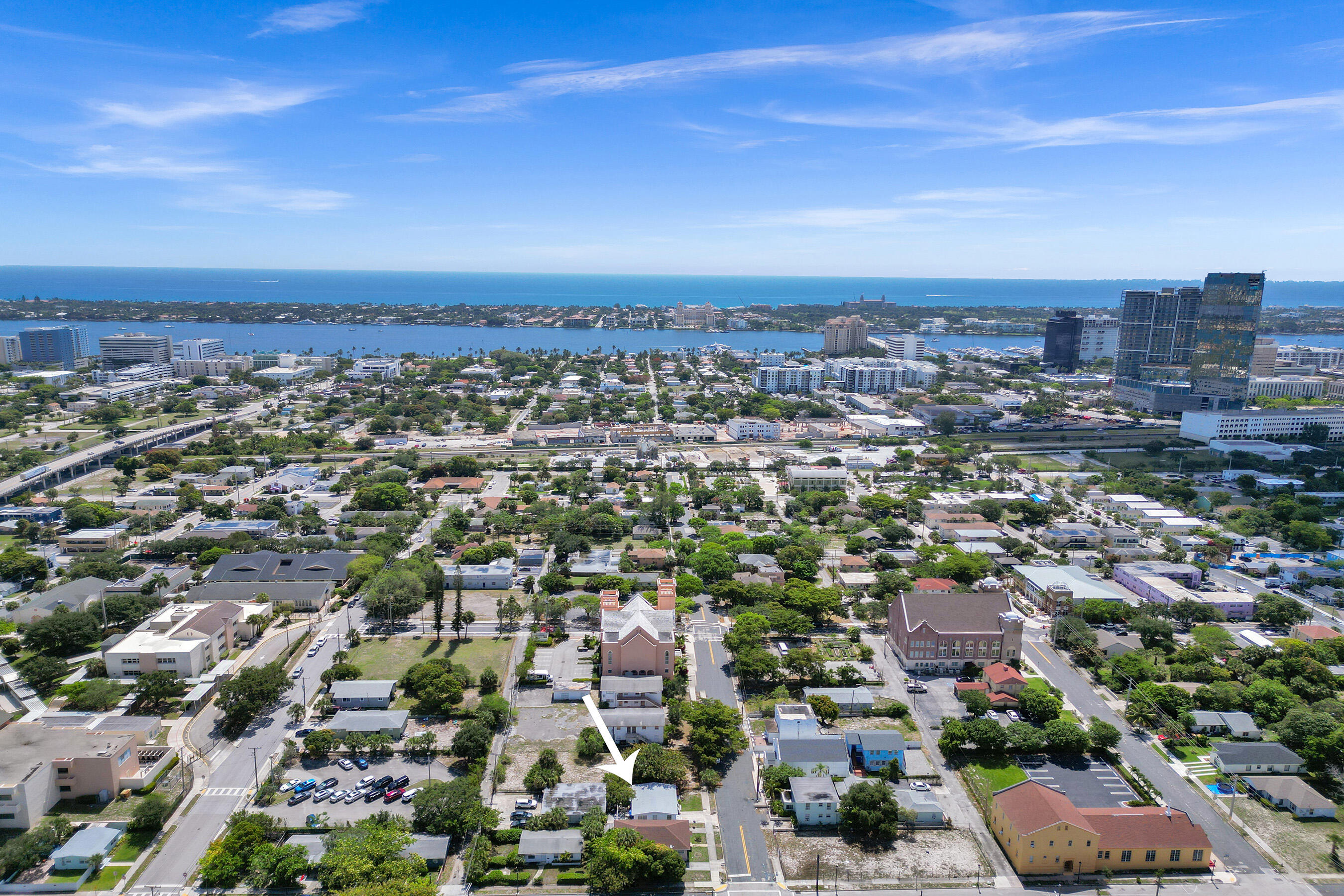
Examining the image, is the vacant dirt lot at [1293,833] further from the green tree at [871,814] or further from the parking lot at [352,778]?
the parking lot at [352,778]

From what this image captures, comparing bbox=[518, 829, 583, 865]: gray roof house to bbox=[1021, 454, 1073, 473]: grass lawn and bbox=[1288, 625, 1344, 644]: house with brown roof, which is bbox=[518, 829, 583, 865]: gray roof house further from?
bbox=[1021, 454, 1073, 473]: grass lawn

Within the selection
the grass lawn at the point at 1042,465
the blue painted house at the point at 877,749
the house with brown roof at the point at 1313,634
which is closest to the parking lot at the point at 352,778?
the blue painted house at the point at 877,749

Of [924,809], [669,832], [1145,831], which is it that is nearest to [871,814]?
[924,809]

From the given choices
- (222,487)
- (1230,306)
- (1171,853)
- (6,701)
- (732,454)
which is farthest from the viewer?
(1230,306)

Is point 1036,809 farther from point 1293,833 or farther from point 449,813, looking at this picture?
point 449,813

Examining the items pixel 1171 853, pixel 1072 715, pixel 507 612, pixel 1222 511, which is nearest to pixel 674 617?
pixel 507 612

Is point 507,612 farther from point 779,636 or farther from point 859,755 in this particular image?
point 859,755
